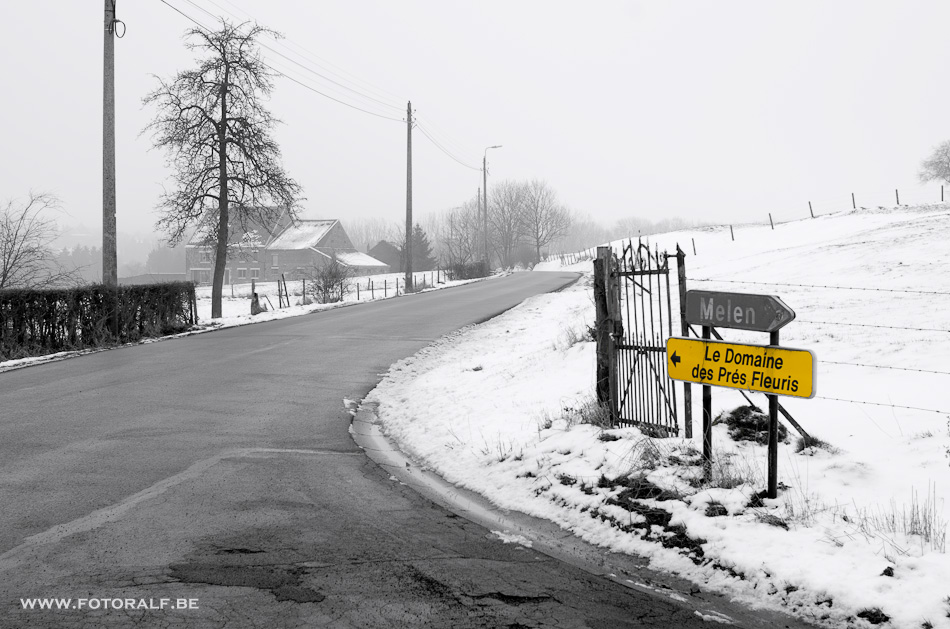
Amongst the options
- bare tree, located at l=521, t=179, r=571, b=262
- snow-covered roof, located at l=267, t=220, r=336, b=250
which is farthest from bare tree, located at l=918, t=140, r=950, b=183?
snow-covered roof, located at l=267, t=220, r=336, b=250

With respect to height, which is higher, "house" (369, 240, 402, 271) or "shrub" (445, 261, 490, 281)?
"house" (369, 240, 402, 271)

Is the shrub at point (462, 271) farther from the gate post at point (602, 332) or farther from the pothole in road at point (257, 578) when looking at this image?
the pothole in road at point (257, 578)

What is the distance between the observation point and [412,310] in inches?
1019

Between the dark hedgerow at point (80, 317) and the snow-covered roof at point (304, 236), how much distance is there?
7268 cm

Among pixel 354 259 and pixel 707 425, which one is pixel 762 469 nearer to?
pixel 707 425

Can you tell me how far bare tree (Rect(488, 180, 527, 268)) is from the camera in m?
101

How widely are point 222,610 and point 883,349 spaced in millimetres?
8897

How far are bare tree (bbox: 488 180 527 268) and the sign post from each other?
92.3m

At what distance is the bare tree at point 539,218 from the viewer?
101188 millimetres

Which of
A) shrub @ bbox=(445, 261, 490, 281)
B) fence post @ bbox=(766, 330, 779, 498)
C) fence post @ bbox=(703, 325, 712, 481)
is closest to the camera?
fence post @ bbox=(766, 330, 779, 498)

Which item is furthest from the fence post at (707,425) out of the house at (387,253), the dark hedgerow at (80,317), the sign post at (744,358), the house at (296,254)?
the house at (387,253)

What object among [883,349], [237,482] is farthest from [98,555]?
[883,349]

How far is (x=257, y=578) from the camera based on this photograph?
4.43 meters

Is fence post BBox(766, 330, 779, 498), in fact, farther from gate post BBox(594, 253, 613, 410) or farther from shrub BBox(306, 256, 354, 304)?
shrub BBox(306, 256, 354, 304)
